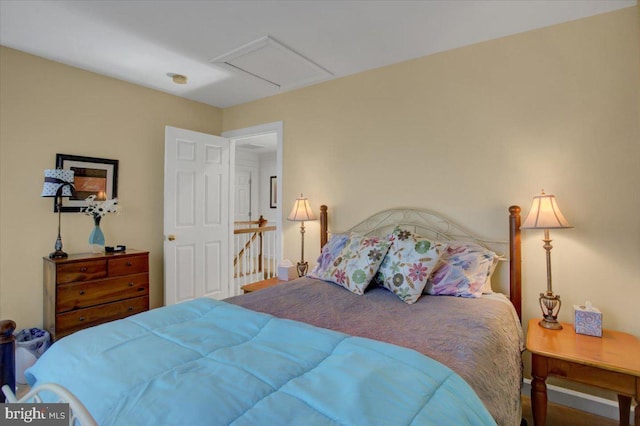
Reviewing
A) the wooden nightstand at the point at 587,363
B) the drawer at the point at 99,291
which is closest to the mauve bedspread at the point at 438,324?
the wooden nightstand at the point at 587,363

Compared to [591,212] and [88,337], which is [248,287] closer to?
[88,337]

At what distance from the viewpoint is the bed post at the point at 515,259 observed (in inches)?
84.6

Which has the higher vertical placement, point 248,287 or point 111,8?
point 111,8

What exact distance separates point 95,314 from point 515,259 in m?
3.27

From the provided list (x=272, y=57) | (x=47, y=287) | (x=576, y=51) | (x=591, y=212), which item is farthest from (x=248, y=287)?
(x=576, y=51)

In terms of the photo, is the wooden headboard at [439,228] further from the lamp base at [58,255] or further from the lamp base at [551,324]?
the lamp base at [58,255]

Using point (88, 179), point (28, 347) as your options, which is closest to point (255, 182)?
point (88, 179)

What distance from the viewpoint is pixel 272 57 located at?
8.59 feet

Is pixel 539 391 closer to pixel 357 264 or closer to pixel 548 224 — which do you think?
pixel 548 224

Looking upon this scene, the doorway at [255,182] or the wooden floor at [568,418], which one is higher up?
the doorway at [255,182]

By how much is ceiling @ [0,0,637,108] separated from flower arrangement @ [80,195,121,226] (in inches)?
47.3

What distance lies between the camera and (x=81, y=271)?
103 inches

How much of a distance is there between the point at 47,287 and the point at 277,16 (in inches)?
109

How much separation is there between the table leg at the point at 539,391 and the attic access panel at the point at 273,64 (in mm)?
2580
